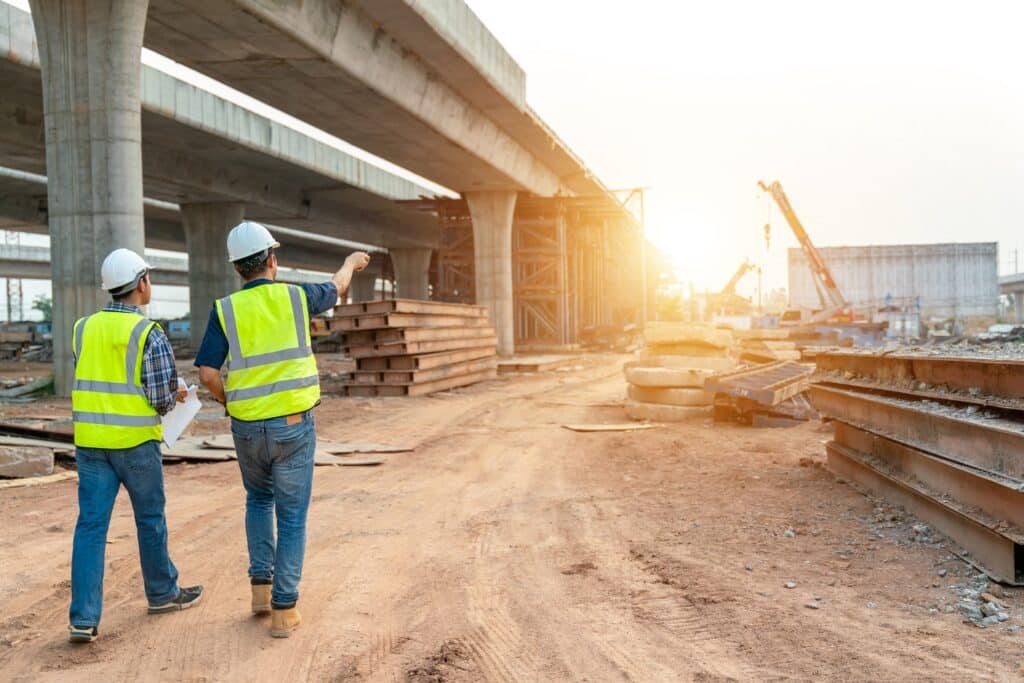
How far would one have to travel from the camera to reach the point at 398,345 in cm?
1670

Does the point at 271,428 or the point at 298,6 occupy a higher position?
the point at 298,6

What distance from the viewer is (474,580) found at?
5.24 meters

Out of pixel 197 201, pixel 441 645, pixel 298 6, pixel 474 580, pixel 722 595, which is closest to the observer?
pixel 441 645

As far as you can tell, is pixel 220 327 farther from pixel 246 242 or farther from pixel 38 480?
pixel 38 480

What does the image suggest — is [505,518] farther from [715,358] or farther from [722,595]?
[715,358]

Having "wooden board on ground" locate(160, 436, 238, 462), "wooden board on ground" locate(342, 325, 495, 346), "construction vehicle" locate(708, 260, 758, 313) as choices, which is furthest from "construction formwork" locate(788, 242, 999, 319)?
"wooden board on ground" locate(160, 436, 238, 462)

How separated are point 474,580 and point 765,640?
70.4 inches

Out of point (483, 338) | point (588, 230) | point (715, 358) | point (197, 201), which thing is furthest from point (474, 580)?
point (588, 230)

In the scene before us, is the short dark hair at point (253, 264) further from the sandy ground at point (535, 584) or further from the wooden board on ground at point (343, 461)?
the wooden board on ground at point (343, 461)

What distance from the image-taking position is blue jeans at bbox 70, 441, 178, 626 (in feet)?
14.2

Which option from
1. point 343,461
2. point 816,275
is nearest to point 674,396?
point 343,461

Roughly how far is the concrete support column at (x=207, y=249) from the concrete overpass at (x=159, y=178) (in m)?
0.04

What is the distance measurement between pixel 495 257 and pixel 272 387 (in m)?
29.2

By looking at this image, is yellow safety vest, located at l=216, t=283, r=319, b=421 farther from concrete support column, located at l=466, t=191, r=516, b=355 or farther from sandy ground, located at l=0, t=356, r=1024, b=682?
concrete support column, located at l=466, t=191, r=516, b=355
